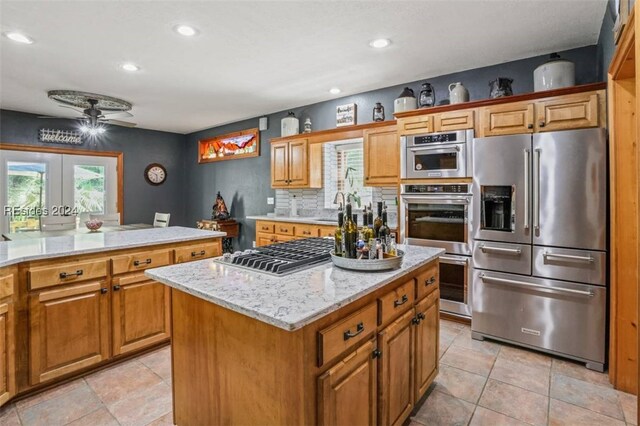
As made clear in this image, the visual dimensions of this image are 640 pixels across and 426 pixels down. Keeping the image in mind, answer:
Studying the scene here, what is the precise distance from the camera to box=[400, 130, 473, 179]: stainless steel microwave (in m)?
3.07

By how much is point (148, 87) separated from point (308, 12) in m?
2.65

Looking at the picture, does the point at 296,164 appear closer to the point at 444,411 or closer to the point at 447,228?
the point at 447,228

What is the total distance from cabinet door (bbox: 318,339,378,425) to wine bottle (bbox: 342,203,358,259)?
1.41 feet

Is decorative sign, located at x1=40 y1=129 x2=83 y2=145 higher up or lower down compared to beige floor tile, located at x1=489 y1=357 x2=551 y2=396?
higher up

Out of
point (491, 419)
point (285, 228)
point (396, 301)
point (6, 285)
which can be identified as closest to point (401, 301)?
point (396, 301)

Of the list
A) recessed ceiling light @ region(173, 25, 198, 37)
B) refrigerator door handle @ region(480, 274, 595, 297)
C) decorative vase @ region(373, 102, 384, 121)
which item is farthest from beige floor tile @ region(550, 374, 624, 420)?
recessed ceiling light @ region(173, 25, 198, 37)

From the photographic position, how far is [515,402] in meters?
2.09

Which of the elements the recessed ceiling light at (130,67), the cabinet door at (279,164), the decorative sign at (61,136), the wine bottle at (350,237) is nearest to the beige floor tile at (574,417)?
the wine bottle at (350,237)

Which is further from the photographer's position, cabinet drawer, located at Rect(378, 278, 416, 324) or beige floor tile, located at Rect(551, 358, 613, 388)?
beige floor tile, located at Rect(551, 358, 613, 388)

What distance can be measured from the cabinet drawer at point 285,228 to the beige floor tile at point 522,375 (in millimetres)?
2753

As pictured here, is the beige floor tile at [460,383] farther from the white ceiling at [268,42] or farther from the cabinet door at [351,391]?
the white ceiling at [268,42]

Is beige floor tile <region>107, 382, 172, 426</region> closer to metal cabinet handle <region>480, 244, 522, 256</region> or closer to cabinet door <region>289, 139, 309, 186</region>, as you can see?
metal cabinet handle <region>480, 244, 522, 256</region>

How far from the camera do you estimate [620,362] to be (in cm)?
221

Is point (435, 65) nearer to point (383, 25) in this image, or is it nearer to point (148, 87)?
point (383, 25)
